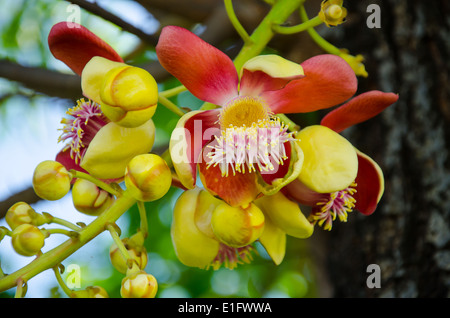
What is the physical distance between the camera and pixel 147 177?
2.06 ft

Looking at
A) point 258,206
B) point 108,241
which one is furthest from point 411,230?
point 108,241

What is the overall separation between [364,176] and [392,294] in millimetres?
596

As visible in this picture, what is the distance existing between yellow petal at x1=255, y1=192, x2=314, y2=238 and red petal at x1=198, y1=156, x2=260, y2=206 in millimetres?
60

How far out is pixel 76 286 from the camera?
756 mm

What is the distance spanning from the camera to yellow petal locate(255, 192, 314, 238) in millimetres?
729

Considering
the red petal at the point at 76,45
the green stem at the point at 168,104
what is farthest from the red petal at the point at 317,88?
the red petal at the point at 76,45

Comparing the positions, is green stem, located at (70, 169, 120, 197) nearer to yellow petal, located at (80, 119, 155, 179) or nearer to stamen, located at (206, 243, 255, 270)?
yellow petal, located at (80, 119, 155, 179)

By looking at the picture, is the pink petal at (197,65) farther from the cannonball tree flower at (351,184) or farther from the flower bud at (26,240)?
the flower bud at (26,240)

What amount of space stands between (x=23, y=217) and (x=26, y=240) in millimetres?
50

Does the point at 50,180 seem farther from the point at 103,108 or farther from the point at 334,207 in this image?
the point at 334,207

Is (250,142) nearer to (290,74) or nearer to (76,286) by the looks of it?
(290,74)

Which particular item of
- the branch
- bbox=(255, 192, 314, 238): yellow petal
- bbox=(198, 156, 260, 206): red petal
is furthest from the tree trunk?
bbox=(198, 156, 260, 206): red petal

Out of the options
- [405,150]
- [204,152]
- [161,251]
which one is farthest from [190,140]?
[161,251]
